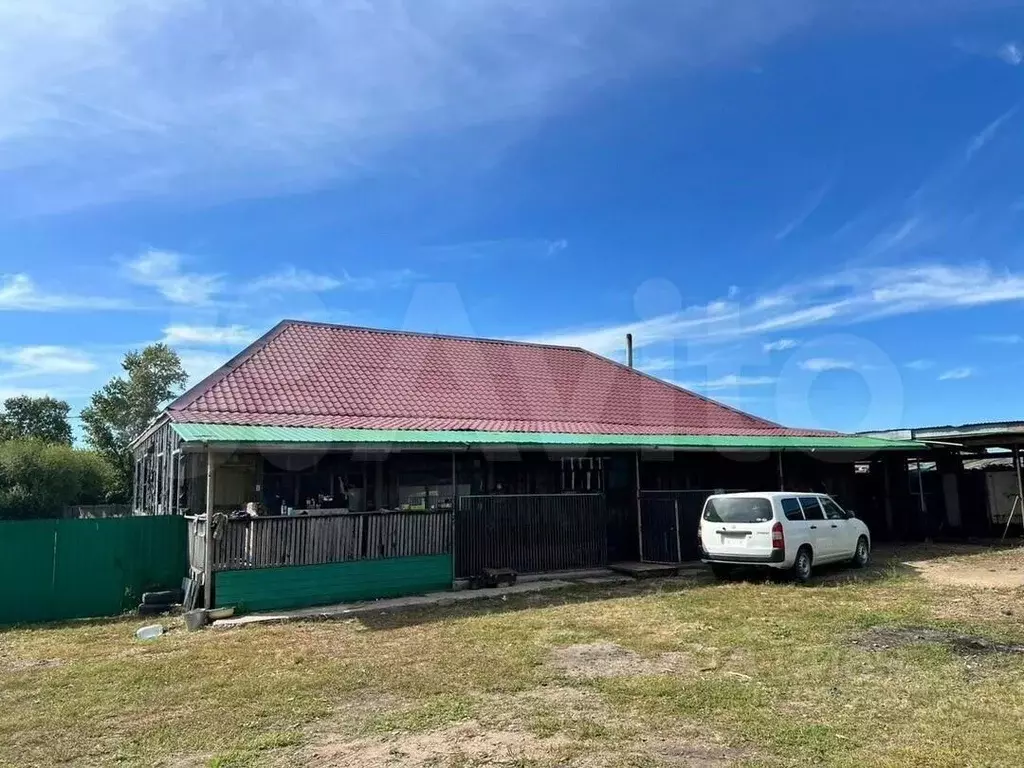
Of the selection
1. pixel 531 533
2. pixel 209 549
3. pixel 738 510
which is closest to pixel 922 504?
pixel 738 510

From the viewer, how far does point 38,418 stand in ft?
160

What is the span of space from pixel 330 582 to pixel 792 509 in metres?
8.22

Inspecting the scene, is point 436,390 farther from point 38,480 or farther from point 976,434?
point 38,480

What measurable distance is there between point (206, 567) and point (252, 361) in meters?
6.60

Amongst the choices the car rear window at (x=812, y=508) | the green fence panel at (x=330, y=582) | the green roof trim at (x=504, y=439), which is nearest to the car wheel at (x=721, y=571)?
the car rear window at (x=812, y=508)

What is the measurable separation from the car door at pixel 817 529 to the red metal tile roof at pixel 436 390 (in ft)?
16.0

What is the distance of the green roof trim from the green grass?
289 centimetres

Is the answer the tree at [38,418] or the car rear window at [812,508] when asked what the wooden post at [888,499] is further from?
the tree at [38,418]

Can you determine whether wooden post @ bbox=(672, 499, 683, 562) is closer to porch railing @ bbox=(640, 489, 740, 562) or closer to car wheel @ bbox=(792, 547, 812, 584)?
porch railing @ bbox=(640, 489, 740, 562)

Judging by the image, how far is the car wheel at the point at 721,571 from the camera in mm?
13444

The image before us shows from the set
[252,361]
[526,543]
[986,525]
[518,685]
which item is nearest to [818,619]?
[518,685]

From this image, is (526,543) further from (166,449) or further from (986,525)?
(986,525)

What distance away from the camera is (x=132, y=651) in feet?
28.9

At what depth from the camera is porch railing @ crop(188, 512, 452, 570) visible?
1109cm
